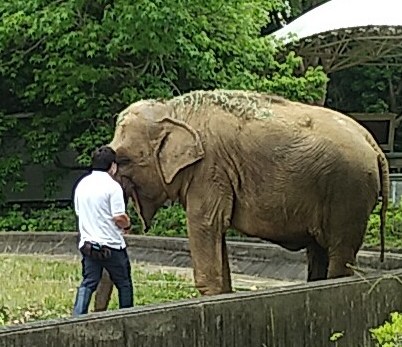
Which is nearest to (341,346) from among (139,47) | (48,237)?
(48,237)

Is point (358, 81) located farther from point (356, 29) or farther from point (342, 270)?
point (342, 270)

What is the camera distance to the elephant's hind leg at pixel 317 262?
10.0 metres

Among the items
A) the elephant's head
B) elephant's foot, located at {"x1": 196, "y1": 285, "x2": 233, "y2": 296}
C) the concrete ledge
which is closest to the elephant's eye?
the elephant's head

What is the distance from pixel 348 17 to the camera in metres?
24.2

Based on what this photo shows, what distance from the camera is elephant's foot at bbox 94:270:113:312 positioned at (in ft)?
31.0

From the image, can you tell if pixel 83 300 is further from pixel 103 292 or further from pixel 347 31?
pixel 347 31

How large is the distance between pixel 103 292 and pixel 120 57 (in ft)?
36.5

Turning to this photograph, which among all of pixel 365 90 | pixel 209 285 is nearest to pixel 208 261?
pixel 209 285

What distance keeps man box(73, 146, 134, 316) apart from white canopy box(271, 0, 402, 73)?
14.1 m

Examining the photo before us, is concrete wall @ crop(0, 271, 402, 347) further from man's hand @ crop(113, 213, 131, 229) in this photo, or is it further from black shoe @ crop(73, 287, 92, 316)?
black shoe @ crop(73, 287, 92, 316)

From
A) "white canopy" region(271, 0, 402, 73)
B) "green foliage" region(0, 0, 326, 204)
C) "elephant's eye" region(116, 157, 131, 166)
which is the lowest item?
"elephant's eye" region(116, 157, 131, 166)

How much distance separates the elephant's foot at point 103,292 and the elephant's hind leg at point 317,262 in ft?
6.07

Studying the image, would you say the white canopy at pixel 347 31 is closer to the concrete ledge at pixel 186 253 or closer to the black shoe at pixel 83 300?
the concrete ledge at pixel 186 253

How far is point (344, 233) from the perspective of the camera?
9.45 metres
